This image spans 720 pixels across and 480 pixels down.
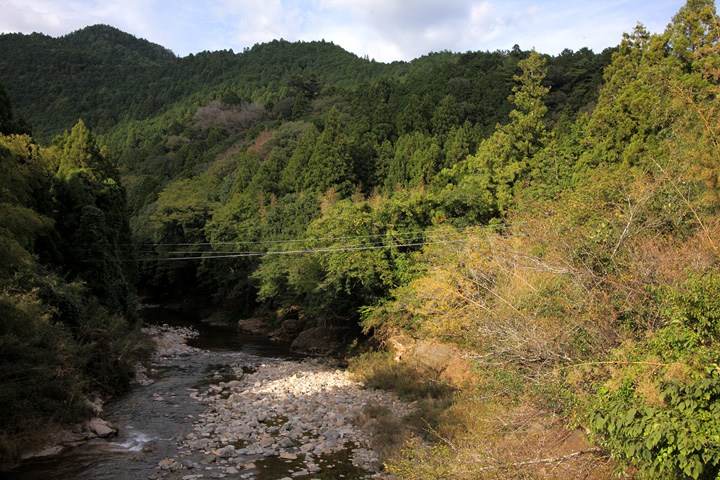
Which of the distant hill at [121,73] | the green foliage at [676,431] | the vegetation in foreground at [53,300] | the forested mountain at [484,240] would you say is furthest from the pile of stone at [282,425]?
the distant hill at [121,73]

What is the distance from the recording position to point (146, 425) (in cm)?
1298

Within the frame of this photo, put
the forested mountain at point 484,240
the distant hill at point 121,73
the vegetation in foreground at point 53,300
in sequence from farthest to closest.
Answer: the distant hill at point 121,73, the vegetation in foreground at point 53,300, the forested mountain at point 484,240

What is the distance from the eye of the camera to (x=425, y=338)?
18.4m

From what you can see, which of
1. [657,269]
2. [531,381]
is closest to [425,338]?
[531,381]

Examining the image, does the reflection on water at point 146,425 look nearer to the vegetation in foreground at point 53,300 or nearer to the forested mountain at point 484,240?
the vegetation in foreground at point 53,300

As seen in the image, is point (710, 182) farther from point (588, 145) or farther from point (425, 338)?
point (588, 145)

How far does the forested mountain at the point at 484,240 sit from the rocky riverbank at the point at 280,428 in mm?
1645

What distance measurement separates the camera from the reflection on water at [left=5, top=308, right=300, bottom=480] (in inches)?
389

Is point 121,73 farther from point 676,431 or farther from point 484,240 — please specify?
point 676,431

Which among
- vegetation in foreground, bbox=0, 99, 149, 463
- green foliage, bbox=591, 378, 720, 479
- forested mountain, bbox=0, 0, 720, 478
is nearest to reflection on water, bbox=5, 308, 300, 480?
vegetation in foreground, bbox=0, 99, 149, 463

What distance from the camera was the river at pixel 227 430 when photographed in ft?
33.4

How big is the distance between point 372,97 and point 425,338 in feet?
141

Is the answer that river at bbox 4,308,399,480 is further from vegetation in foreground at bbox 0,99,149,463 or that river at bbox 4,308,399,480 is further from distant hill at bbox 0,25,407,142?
distant hill at bbox 0,25,407,142

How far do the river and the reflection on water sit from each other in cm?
2
